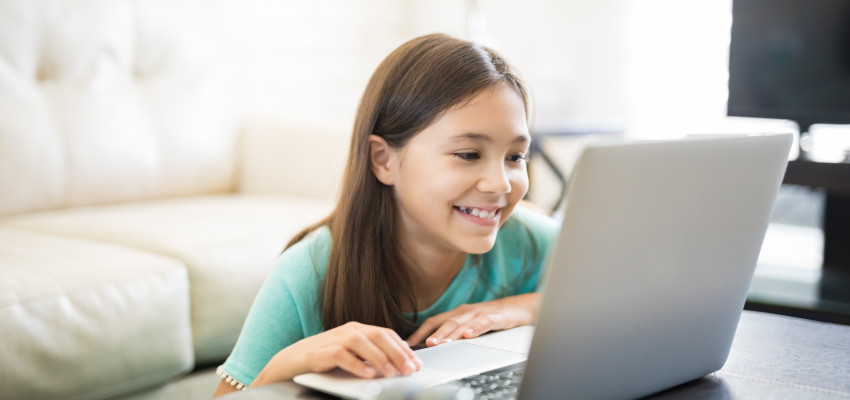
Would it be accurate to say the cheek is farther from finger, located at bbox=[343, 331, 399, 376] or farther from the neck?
finger, located at bbox=[343, 331, 399, 376]

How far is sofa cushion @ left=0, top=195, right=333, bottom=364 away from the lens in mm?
1654

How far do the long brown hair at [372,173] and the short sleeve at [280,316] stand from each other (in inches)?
0.8

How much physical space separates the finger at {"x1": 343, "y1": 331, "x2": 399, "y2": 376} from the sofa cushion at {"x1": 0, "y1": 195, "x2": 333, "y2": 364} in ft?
3.29

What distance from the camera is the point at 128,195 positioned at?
216 centimetres

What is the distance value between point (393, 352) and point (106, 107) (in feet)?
5.47

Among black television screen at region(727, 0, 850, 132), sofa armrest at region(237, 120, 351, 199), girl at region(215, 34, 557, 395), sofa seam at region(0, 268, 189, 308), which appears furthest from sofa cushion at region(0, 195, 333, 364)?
black television screen at region(727, 0, 850, 132)

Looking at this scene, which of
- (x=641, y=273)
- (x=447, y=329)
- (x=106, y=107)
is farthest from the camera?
(x=106, y=107)

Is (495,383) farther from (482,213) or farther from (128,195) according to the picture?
(128,195)

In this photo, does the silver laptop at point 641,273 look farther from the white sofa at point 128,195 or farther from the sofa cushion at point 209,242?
the sofa cushion at point 209,242

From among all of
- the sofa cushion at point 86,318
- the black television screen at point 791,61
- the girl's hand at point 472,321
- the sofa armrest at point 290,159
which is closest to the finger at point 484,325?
the girl's hand at point 472,321

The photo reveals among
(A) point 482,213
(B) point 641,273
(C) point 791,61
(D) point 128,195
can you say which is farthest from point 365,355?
(C) point 791,61

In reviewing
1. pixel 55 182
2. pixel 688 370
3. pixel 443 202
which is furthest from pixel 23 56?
pixel 688 370

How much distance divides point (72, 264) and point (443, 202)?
2.60 ft

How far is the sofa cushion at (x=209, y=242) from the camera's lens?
5.43 feet
